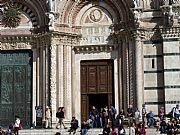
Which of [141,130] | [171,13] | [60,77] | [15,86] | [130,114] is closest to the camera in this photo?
[141,130]

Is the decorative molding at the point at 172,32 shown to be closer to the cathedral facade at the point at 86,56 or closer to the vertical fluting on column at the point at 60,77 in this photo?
the cathedral facade at the point at 86,56

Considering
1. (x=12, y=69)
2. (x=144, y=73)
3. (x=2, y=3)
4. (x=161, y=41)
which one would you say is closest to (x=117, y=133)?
(x=144, y=73)

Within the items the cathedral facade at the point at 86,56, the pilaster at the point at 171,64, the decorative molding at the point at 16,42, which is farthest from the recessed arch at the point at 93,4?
the pilaster at the point at 171,64

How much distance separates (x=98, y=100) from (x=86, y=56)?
101 inches

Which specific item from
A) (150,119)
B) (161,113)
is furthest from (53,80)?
(161,113)

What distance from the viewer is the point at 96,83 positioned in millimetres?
24984

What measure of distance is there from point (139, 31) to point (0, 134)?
28.9 feet

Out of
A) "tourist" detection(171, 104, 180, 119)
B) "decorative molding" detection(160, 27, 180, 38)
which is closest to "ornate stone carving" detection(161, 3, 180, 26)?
"decorative molding" detection(160, 27, 180, 38)

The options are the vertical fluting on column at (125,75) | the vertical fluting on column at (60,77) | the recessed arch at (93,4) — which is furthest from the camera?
the recessed arch at (93,4)

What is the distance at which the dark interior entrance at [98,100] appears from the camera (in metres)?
25.2

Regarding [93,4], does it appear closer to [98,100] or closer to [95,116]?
[98,100]

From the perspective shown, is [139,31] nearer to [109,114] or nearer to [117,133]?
[109,114]

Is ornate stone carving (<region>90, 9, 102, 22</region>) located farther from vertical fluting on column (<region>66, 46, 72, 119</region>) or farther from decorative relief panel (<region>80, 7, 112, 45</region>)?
vertical fluting on column (<region>66, 46, 72, 119</region>)

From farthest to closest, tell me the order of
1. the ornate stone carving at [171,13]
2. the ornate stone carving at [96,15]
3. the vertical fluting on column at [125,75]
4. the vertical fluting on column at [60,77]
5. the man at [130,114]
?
the ornate stone carving at [96,15] → the vertical fluting on column at [60,77] → the vertical fluting on column at [125,75] → the ornate stone carving at [171,13] → the man at [130,114]
